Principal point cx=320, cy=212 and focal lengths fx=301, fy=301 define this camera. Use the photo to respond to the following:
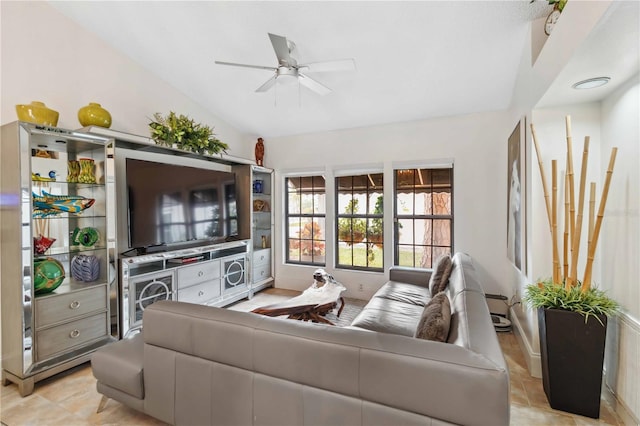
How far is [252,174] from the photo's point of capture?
462cm

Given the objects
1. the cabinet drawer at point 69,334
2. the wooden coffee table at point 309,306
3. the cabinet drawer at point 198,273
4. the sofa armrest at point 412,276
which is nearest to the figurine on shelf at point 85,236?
the cabinet drawer at point 69,334

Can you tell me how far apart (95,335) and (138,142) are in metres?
1.85

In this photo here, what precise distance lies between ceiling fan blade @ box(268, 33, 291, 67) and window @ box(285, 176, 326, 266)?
256 cm

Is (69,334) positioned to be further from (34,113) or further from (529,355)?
(529,355)

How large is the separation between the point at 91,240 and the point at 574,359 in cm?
391

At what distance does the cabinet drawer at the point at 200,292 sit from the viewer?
3.55 meters

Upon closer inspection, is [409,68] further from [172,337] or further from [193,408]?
[193,408]

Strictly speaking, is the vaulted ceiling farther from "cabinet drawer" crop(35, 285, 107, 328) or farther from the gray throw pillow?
"cabinet drawer" crop(35, 285, 107, 328)

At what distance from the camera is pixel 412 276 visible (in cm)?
374

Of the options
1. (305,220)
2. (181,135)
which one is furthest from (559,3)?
(305,220)

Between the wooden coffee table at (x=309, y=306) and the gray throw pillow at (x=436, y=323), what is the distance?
1482 millimetres

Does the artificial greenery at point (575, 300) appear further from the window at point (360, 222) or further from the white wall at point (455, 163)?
the window at point (360, 222)

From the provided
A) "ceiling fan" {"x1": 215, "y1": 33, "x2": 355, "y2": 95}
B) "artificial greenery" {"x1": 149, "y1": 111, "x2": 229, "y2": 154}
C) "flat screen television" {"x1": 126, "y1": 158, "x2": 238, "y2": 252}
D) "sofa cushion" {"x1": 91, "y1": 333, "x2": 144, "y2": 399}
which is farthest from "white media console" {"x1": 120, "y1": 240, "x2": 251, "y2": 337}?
"ceiling fan" {"x1": 215, "y1": 33, "x2": 355, "y2": 95}

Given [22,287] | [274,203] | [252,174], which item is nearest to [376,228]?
[274,203]
